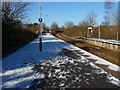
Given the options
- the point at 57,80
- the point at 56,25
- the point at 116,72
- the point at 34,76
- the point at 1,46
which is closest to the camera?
the point at 57,80

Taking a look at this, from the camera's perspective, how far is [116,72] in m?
6.10

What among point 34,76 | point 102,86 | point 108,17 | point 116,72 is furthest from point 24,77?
point 108,17

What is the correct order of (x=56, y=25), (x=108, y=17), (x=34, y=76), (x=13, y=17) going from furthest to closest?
(x=56, y=25) < (x=108, y=17) < (x=13, y=17) < (x=34, y=76)

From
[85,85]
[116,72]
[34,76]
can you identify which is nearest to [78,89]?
[85,85]

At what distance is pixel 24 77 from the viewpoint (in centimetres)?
534

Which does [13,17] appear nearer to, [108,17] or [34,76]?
[34,76]

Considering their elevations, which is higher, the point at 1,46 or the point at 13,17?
the point at 13,17

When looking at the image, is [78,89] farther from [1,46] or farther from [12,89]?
[1,46]

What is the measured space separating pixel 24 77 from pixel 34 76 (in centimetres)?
39

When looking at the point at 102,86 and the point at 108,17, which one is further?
the point at 108,17

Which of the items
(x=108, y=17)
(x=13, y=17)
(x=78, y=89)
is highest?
(x=108, y=17)

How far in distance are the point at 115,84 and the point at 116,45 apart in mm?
13060

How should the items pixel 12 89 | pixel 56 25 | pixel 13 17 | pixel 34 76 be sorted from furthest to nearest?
pixel 56 25
pixel 13 17
pixel 34 76
pixel 12 89

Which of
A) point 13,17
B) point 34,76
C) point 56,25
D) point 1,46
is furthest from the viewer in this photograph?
point 56,25
